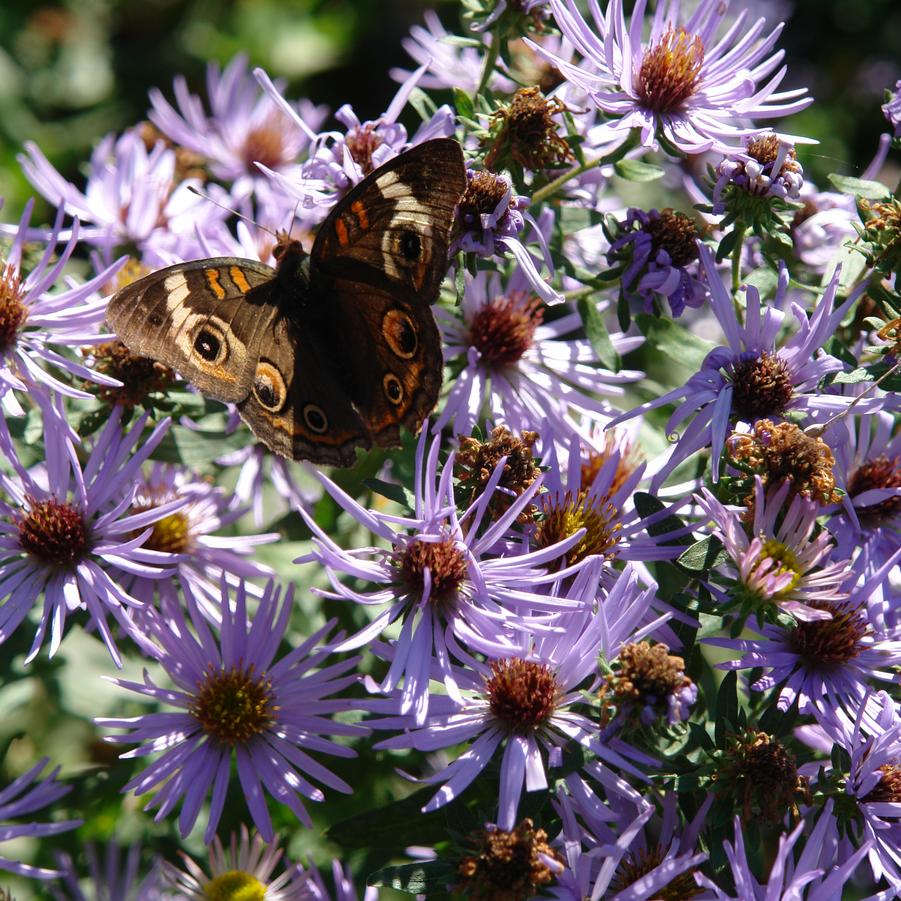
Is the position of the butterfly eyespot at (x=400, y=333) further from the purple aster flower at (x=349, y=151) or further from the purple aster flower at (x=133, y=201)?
the purple aster flower at (x=133, y=201)

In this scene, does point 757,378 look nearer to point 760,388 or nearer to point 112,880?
point 760,388

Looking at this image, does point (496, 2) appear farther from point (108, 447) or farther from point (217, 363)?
point (108, 447)

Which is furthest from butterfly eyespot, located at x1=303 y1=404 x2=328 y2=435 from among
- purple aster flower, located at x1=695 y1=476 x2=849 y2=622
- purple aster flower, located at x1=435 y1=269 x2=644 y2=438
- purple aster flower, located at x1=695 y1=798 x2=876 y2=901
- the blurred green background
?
the blurred green background

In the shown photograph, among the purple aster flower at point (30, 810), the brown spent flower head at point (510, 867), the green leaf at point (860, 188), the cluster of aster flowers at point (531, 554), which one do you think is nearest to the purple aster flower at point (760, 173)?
the cluster of aster flowers at point (531, 554)

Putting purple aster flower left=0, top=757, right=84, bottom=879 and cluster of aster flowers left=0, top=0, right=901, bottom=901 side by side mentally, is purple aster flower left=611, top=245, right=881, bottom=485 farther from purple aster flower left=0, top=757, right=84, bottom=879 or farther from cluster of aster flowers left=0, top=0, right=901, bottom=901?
purple aster flower left=0, top=757, right=84, bottom=879

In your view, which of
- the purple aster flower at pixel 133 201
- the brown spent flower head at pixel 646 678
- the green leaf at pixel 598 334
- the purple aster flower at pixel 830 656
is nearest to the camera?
the brown spent flower head at pixel 646 678
